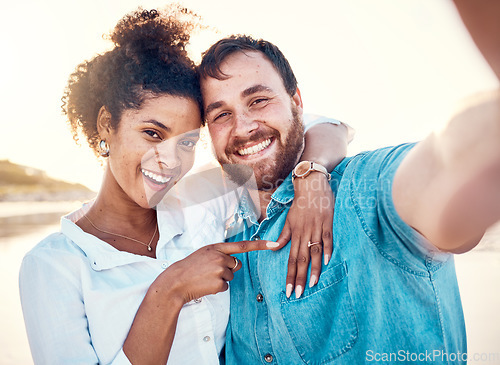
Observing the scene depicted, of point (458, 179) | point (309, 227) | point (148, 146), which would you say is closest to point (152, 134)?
point (148, 146)

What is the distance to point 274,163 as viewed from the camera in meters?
1.97

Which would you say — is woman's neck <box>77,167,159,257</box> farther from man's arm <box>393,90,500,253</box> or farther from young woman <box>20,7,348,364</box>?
man's arm <box>393,90,500,253</box>

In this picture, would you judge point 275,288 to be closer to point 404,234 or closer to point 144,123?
point 404,234

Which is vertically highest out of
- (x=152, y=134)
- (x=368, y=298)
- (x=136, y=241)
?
(x=152, y=134)

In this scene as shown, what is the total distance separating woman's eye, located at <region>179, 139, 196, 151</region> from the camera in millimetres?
1852

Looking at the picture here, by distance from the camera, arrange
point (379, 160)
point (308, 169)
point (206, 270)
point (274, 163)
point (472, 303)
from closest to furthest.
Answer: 1. point (379, 160)
2. point (206, 270)
3. point (308, 169)
4. point (274, 163)
5. point (472, 303)

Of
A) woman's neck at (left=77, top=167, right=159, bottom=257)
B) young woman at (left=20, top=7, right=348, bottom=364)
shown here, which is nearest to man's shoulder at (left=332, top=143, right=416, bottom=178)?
young woman at (left=20, top=7, right=348, bottom=364)

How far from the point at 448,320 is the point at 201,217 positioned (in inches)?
46.9

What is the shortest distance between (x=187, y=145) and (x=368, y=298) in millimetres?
1120

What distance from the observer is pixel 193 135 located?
190 cm

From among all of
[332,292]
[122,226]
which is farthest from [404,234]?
[122,226]

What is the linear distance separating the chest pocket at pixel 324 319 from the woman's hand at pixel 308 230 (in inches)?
1.7

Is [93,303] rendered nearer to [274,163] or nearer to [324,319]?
[324,319]

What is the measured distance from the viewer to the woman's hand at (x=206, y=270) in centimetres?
148
